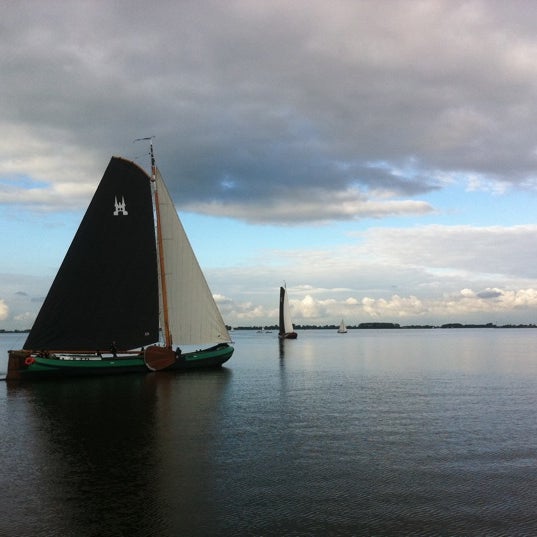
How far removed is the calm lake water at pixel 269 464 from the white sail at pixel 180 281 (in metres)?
15.7

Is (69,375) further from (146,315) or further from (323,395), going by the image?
(323,395)

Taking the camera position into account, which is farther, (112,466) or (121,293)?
(121,293)

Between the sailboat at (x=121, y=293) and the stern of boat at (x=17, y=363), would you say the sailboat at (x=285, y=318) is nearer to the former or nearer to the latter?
the sailboat at (x=121, y=293)

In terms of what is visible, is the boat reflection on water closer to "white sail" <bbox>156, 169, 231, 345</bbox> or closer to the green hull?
the green hull

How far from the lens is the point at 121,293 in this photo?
53.7 m

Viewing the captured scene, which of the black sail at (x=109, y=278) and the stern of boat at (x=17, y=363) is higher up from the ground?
the black sail at (x=109, y=278)

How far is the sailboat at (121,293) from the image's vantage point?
170ft

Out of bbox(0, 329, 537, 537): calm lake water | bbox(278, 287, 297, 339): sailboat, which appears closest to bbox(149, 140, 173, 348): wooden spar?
bbox(0, 329, 537, 537): calm lake water

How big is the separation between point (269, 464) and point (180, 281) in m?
38.0

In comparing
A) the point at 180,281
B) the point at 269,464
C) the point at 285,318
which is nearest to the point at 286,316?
the point at 285,318

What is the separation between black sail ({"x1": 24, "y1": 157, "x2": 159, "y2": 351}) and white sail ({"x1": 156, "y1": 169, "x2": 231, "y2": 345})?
1.61 meters

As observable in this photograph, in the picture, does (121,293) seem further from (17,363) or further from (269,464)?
(269,464)

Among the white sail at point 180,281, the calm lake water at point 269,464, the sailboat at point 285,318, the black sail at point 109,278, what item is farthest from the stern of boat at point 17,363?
the sailboat at point 285,318

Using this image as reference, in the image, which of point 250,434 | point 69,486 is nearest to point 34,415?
point 250,434
